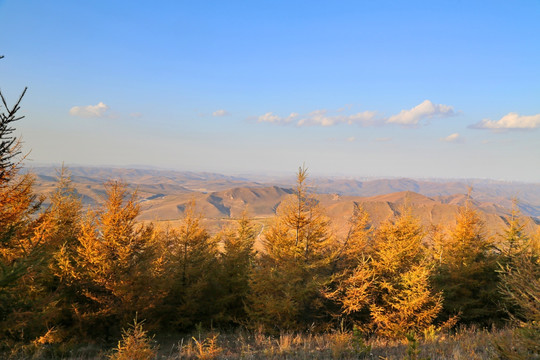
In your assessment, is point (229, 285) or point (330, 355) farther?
point (229, 285)

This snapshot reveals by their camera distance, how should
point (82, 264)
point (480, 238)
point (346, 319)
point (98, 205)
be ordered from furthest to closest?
point (480, 238) → point (346, 319) → point (98, 205) → point (82, 264)

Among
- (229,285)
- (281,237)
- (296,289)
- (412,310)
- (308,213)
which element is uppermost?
(308,213)

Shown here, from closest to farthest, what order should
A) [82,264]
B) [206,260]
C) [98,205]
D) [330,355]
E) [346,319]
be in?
[330,355], [82,264], [98,205], [346,319], [206,260]

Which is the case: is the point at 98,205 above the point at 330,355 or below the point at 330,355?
above

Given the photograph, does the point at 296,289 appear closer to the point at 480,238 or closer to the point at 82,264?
the point at 82,264

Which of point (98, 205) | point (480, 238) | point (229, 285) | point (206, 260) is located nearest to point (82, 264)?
point (98, 205)

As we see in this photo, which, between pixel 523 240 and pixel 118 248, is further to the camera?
pixel 523 240

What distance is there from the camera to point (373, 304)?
1424 centimetres

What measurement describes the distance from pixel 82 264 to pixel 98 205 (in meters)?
3.02

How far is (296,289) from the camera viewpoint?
13859 mm

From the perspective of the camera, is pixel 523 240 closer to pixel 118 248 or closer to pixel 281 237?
pixel 281 237

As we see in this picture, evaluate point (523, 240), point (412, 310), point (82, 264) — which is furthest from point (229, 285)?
point (523, 240)

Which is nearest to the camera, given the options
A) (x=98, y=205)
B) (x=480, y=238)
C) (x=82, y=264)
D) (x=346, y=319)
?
(x=82, y=264)

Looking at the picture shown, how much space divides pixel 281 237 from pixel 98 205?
997cm
